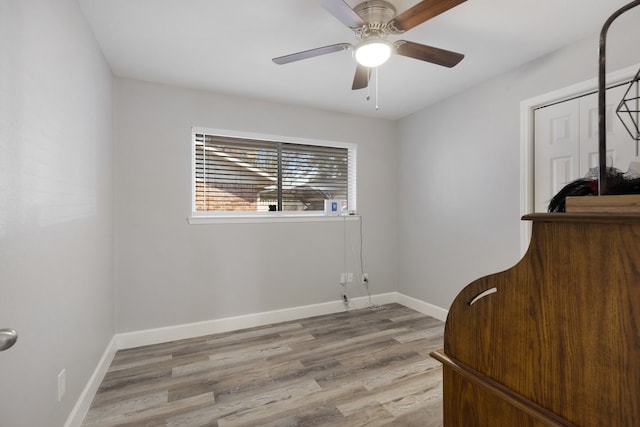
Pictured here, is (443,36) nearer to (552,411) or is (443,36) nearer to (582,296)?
(582,296)

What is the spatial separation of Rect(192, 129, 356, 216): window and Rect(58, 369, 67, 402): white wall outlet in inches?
66.1

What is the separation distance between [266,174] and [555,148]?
8.53 ft

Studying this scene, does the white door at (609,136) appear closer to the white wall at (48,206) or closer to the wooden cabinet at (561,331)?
the wooden cabinet at (561,331)

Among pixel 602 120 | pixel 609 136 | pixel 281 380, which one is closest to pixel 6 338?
pixel 602 120

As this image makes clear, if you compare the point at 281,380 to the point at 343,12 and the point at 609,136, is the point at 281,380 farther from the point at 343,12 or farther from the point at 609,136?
the point at 609,136

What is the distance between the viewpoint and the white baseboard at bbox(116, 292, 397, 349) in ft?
8.86

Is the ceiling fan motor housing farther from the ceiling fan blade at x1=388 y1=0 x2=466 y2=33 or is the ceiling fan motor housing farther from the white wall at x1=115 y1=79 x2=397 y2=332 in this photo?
the white wall at x1=115 y1=79 x2=397 y2=332

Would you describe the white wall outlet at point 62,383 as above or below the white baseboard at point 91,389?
above

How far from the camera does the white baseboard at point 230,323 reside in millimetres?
2699

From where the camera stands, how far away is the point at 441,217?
3.28 meters

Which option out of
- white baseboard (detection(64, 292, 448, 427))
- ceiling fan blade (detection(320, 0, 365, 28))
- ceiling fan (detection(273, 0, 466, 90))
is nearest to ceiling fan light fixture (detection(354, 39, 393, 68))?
ceiling fan (detection(273, 0, 466, 90))

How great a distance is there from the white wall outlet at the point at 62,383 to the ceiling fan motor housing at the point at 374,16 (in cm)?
237

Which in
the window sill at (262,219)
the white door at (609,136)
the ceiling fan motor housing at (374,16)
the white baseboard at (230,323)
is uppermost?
the ceiling fan motor housing at (374,16)

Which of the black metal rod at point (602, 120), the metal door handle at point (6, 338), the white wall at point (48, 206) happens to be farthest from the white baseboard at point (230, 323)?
the black metal rod at point (602, 120)
